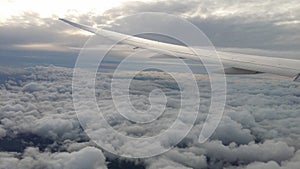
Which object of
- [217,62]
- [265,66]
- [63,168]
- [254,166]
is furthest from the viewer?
[254,166]

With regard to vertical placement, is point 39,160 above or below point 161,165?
below

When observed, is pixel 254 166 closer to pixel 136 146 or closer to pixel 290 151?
pixel 290 151

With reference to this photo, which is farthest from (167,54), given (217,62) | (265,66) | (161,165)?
(161,165)

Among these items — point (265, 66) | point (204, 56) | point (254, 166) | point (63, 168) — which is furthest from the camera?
point (254, 166)

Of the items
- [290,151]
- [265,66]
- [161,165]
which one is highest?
[265,66]

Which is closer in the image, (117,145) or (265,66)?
(265,66)

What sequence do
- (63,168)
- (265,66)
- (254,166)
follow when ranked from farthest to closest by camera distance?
1. (254,166)
2. (63,168)
3. (265,66)

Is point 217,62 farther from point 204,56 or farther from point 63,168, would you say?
point 63,168

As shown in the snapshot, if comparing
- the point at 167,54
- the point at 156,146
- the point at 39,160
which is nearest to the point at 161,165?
the point at 156,146

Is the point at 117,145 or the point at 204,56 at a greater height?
the point at 204,56
